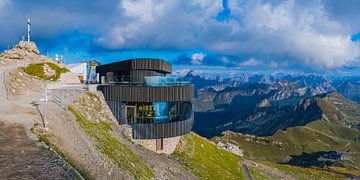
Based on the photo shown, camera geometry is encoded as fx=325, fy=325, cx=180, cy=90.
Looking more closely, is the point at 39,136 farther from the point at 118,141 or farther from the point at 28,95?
the point at 28,95

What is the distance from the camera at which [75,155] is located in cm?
2502

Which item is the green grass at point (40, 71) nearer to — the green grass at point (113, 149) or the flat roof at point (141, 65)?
the flat roof at point (141, 65)

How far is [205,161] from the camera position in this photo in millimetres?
48781

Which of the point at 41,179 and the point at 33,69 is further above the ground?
the point at 33,69

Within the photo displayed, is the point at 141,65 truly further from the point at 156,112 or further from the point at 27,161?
the point at 27,161

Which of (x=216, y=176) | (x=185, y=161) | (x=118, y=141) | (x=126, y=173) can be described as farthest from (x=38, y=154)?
(x=216, y=176)

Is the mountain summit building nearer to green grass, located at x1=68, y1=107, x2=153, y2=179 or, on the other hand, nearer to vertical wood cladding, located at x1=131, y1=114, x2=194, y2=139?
vertical wood cladding, located at x1=131, y1=114, x2=194, y2=139

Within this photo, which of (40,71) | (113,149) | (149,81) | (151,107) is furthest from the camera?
(40,71)

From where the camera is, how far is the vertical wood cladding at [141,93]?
41250 millimetres

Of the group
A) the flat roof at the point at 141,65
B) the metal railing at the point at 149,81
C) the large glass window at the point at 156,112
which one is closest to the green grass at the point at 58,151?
the large glass window at the point at 156,112

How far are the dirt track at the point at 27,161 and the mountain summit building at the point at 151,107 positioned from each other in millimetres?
17860

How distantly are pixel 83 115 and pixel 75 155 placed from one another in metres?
11.6

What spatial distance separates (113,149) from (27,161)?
37.3ft

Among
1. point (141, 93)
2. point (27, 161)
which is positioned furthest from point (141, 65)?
point (27, 161)
